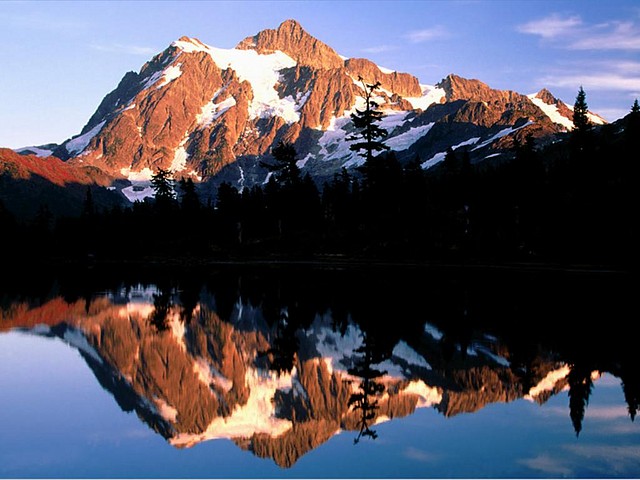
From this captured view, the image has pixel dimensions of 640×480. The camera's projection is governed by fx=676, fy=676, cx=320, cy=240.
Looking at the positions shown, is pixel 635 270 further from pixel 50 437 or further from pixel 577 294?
pixel 50 437

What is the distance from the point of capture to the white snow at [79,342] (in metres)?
22.7

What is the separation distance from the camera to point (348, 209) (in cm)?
11425

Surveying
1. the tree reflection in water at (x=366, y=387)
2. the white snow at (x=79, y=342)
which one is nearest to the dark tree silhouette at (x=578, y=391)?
the tree reflection in water at (x=366, y=387)

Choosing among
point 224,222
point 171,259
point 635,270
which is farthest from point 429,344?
point 224,222

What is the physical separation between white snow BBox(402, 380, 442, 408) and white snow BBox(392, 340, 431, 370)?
6.82ft

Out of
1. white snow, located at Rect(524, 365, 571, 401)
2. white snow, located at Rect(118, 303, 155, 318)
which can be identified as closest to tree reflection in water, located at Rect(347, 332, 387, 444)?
white snow, located at Rect(524, 365, 571, 401)

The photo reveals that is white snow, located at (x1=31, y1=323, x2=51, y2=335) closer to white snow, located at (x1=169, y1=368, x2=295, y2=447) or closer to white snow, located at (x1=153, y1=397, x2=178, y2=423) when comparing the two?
white snow, located at (x1=153, y1=397, x2=178, y2=423)

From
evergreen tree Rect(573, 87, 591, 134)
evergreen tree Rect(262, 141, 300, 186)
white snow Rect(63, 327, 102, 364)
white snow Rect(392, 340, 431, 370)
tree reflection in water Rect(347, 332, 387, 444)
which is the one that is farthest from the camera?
evergreen tree Rect(262, 141, 300, 186)

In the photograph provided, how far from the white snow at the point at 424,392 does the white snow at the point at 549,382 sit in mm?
2224

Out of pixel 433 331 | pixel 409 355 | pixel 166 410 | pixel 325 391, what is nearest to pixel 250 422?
pixel 166 410

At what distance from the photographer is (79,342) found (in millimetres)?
25406

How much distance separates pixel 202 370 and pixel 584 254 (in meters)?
55.5

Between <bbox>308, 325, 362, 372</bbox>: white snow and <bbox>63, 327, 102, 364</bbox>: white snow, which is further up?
<bbox>308, 325, 362, 372</bbox>: white snow

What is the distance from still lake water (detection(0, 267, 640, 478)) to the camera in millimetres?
12438
